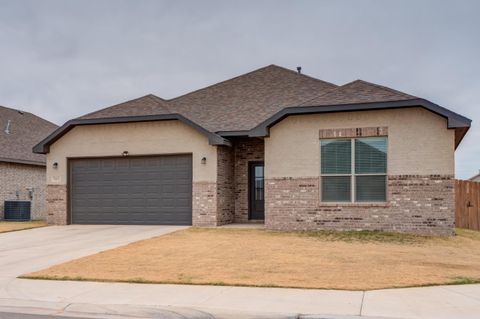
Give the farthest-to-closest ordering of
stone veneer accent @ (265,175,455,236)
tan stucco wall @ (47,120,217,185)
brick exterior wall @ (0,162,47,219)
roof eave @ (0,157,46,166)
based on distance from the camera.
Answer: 1. brick exterior wall @ (0,162,47,219)
2. roof eave @ (0,157,46,166)
3. tan stucco wall @ (47,120,217,185)
4. stone veneer accent @ (265,175,455,236)

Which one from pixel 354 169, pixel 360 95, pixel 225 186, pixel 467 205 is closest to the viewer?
pixel 354 169

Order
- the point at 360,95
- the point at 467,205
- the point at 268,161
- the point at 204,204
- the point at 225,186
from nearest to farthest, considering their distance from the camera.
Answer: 1. the point at 360,95
2. the point at 268,161
3. the point at 204,204
4. the point at 225,186
5. the point at 467,205

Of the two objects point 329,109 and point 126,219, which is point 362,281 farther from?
point 126,219

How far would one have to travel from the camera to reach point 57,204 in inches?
784

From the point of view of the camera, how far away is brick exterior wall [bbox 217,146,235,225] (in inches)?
717

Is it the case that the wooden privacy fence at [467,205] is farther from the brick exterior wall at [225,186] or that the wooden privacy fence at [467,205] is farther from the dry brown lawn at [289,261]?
the brick exterior wall at [225,186]

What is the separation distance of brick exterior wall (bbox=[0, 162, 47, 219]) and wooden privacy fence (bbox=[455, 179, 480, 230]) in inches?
827

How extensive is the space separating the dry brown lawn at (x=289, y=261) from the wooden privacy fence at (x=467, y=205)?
5.17 m

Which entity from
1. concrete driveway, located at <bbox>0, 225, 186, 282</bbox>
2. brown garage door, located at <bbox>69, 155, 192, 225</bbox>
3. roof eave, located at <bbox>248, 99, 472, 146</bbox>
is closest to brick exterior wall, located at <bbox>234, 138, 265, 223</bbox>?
brown garage door, located at <bbox>69, 155, 192, 225</bbox>

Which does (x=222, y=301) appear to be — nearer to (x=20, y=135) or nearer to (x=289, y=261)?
(x=289, y=261)

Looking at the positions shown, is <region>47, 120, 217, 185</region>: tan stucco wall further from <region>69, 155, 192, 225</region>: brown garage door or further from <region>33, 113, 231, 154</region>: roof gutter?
<region>69, 155, 192, 225</region>: brown garage door

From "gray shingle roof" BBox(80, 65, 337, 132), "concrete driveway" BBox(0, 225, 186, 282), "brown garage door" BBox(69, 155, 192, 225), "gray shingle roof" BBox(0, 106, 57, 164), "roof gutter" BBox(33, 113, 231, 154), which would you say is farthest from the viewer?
"gray shingle roof" BBox(0, 106, 57, 164)

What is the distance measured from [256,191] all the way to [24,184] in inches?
547

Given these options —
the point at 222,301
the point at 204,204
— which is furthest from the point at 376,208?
the point at 222,301
